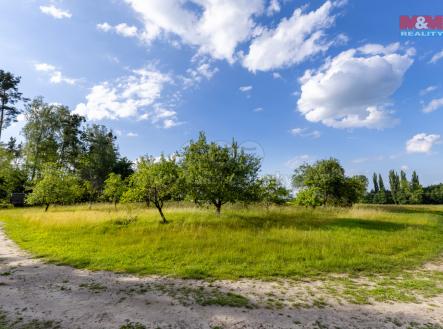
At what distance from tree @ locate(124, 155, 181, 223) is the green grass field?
1.80 metres

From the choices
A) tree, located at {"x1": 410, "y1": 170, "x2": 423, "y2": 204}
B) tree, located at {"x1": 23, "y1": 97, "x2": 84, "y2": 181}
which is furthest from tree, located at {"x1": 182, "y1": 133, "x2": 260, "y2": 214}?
tree, located at {"x1": 410, "y1": 170, "x2": 423, "y2": 204}

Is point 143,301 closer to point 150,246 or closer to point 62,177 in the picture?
point 150,246

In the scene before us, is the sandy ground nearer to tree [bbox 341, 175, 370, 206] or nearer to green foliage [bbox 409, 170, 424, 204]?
tree [bbox 341, 175, 370, 206]

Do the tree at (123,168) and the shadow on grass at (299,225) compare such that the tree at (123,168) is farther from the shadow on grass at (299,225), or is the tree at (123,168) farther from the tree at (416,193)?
the tree at (416,193)

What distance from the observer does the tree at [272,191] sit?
24.4m

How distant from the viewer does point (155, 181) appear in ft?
57.3

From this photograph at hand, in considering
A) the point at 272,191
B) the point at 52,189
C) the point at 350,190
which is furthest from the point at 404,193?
the point at 52,189

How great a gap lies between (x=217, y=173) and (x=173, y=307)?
545 inches

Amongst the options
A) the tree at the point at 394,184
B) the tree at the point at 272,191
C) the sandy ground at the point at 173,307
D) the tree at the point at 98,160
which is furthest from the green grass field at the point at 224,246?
the tree at the point at 394,184

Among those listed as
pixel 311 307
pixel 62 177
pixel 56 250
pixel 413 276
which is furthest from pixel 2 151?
pixel 413 276

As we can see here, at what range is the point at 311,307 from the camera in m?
6.06

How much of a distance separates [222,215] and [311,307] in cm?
1393

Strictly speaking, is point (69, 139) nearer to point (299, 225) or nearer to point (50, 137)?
point (50, 137)

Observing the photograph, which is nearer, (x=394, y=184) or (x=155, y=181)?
(x=155, y=181)
